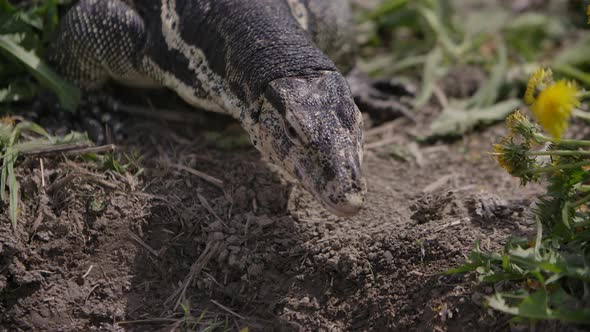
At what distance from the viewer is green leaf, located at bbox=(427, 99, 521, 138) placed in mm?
4922

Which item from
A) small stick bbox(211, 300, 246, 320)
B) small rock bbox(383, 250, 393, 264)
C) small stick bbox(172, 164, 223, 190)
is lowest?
small stick bbox(211, 300, 246, 320)

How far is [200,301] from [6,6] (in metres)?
2.52

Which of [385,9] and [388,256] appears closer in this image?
[388,256]

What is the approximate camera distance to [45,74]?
4.38 m

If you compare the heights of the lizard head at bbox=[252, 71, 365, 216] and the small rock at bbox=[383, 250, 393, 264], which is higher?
the lizard head at bbox=[252, 71, 365, 216]

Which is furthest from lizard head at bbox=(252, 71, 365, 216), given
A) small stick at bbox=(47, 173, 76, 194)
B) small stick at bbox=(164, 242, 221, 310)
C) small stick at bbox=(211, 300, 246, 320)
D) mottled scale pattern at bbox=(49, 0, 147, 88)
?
mottled scale pattern at bbox=(49, 0, 147, 88)

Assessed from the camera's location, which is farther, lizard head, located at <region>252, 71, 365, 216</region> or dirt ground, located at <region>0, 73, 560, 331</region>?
dirt ground, located at <region>0, 73, 560, 331</region>

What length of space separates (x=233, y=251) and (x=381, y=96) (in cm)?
240

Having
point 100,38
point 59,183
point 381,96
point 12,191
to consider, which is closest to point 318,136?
point 59,183

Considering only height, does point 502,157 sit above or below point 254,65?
below

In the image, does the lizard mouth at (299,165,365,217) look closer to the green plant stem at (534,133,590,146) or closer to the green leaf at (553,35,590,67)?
the green plant stem at (534,133,590,146)

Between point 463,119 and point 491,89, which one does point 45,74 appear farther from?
point 491,89

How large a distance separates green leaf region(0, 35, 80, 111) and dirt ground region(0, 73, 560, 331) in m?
0.71

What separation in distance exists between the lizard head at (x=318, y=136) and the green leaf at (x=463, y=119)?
164 cm
